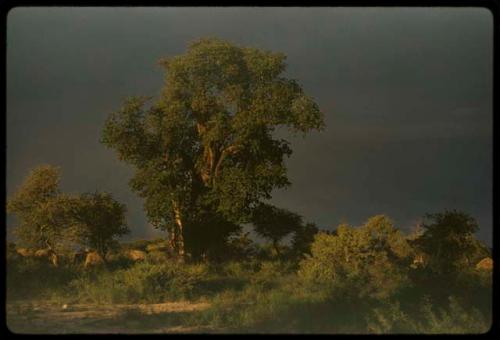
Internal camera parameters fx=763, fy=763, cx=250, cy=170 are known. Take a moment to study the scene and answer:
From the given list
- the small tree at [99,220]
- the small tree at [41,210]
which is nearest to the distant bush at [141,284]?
the small tree at [99,220]

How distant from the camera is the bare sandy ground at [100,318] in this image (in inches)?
335

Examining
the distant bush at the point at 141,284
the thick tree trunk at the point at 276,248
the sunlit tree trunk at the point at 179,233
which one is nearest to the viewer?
the distant bush at the point at 141,284

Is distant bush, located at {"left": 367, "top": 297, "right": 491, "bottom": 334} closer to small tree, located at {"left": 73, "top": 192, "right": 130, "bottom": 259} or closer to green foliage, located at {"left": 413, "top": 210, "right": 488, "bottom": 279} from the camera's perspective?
green foliage, located at {"left": 413, "top": 210, "right": 488, "bottom": 279}

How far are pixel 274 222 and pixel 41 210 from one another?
9.06 feet

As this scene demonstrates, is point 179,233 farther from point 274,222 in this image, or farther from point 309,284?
point 309,284

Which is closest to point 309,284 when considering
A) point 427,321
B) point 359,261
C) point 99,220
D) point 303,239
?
point 303,239

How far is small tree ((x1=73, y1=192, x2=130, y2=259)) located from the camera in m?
8.88

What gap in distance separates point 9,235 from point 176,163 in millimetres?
2111

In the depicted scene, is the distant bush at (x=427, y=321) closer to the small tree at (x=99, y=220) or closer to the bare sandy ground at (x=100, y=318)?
A: the bare sandy ground at (x=100, y=318)

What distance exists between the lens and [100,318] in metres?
8.63

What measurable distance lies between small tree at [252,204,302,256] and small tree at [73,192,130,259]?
5.12 ft

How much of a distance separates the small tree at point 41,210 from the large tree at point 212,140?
2.78 feet

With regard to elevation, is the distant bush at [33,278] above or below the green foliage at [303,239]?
below

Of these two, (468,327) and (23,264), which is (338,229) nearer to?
(468,327)
